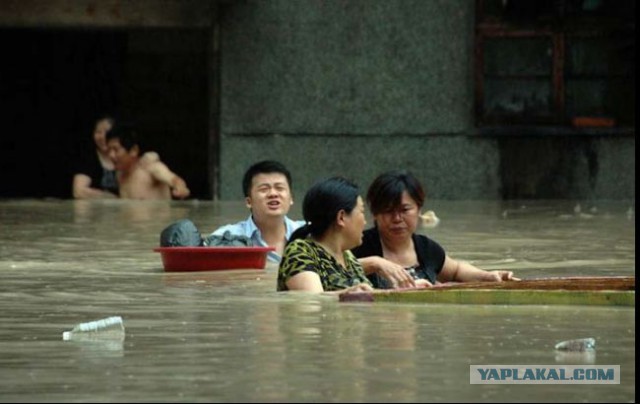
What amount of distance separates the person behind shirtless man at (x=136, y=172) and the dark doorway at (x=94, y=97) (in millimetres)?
4201

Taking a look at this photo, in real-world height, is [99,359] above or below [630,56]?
below

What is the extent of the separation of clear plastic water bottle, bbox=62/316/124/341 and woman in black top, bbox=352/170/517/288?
6.33ft

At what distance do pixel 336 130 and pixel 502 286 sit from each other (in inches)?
522

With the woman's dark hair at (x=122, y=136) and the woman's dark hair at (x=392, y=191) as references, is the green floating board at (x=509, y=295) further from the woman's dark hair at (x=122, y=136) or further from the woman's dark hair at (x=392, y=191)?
the woman's dark hair at (x=122, y=136)

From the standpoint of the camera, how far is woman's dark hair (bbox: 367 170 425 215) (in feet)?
35.8

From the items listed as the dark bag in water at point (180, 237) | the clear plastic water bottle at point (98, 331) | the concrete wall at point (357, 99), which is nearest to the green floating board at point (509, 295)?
the clear plastic water bottle at point (98, 331)

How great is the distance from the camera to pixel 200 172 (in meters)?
27.1

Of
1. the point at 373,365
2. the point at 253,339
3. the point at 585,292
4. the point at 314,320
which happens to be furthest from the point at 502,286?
the point at 373,365

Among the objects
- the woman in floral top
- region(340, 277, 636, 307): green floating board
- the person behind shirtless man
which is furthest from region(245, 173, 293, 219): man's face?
the person behind shirtless man

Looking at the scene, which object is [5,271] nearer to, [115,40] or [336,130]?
[336,130]

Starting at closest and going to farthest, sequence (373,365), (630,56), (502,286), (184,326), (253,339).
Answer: (373,365)
(253,339)
(184,326)
(502,286)
(630,56)

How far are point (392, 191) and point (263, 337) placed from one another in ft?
7.67

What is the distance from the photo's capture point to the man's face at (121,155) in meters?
22.0

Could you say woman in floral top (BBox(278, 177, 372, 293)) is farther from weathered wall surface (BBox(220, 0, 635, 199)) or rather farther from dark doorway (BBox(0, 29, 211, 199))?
dark doorway (BBox(0, 29, 211, 199))
